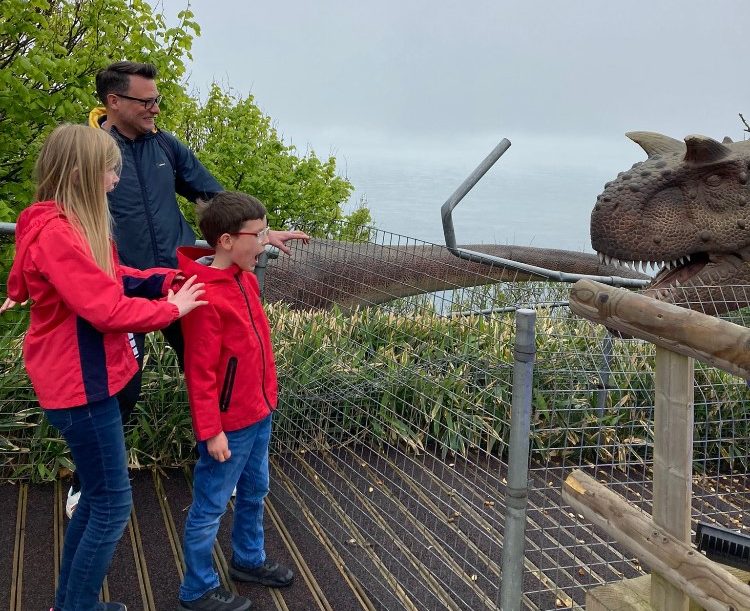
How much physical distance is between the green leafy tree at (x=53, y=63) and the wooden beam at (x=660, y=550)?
4.57 m

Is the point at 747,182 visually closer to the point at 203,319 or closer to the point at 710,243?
the point at 710,243

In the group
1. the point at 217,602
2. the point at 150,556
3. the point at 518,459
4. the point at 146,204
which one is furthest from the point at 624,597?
the point at 146,204

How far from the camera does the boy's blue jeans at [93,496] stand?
2426mm

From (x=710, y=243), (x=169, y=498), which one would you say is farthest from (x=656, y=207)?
(x=169, y=498)

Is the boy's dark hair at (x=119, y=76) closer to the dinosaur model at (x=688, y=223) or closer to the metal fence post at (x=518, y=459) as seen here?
the dinosaur model at (x=688, y=223)

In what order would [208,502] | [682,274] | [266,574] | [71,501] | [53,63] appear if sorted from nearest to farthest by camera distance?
[208,502] < [682,274] < [266,574] < [71,501] < [53,63]

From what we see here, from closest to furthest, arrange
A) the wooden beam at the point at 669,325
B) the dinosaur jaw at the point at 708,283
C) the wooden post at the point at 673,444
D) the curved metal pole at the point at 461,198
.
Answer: the wooden beam at the point at 669,325, the wooden post at the point at 673,444, the dinosaur jaw at the point at 708,283, the curved metal pole at the point at 461,198

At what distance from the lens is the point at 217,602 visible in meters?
2.88

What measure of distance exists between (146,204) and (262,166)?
6.24 meters

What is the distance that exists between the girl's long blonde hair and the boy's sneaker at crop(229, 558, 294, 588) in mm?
1404

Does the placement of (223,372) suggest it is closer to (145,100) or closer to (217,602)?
(217,602)

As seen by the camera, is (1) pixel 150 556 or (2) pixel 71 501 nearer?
(1) pixel 150 556

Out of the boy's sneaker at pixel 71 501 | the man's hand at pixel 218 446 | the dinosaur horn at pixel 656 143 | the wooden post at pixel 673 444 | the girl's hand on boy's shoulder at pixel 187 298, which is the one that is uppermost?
the dinosaur horn at pixel 656 143

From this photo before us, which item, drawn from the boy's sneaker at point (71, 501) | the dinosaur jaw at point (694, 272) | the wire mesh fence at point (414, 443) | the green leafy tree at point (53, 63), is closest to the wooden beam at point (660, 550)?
the wire mesh fence at point (414, 443)
